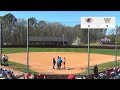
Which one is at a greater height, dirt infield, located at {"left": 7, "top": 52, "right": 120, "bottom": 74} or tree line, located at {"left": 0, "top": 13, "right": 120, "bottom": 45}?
tree line, located at {"left": 0, "top": 13, "right": 120, "bottom": 45}

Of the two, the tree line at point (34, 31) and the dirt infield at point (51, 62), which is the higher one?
the tree line at point (34, 31)

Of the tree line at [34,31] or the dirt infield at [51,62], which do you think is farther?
the tree line at [34,31]

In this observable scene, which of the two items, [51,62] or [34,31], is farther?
[34,31]

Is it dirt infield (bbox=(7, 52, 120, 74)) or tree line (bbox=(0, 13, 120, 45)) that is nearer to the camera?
dirt infield (bbox=(7, 52, 120, 74))

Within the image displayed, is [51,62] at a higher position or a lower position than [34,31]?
lower
